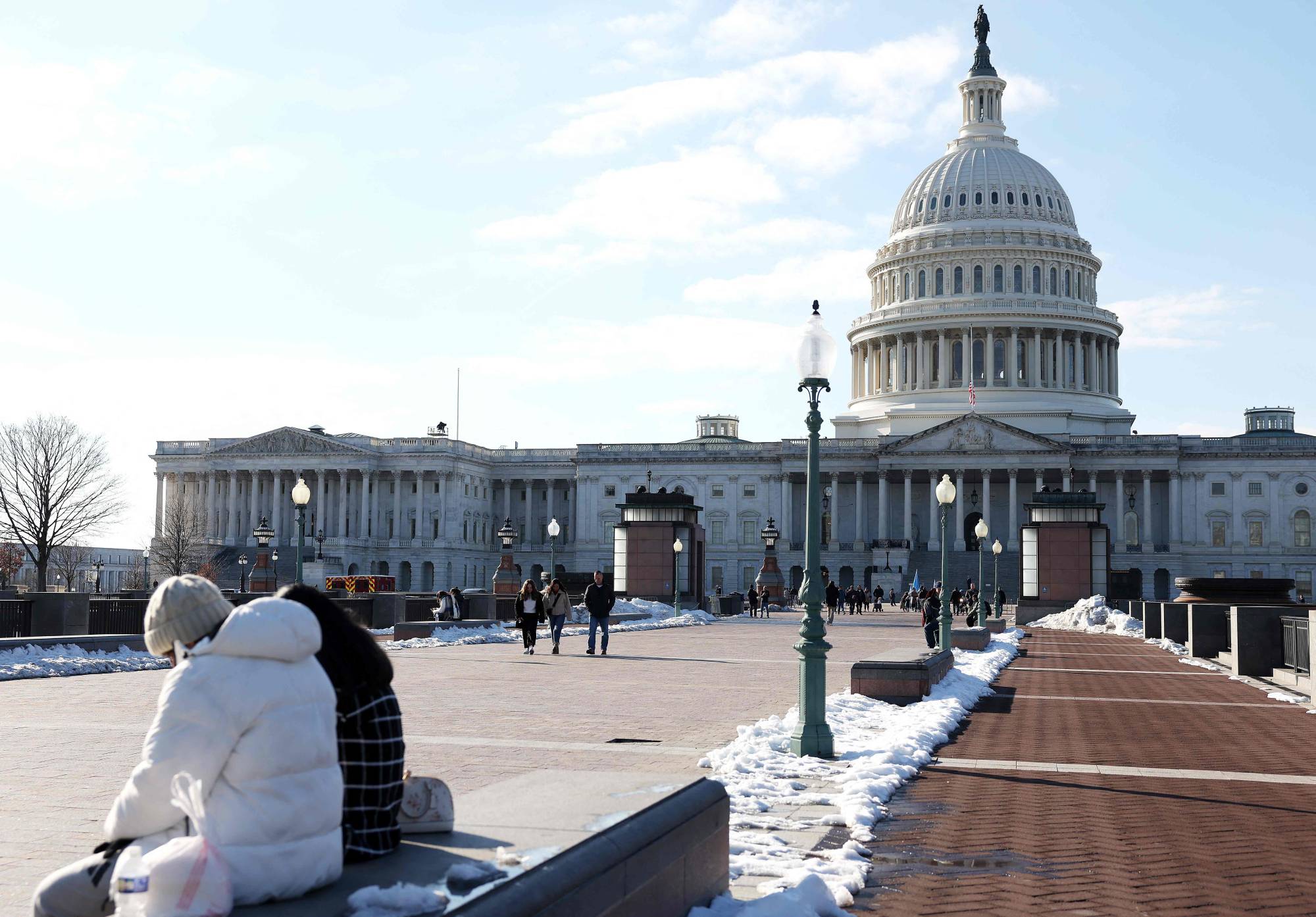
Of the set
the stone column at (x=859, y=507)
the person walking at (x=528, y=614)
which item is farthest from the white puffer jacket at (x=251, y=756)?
the stone column at (x=859, y=507)

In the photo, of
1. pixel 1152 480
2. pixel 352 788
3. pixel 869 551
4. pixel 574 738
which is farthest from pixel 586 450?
pixel 352 788

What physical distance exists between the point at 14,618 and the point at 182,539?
80311mm

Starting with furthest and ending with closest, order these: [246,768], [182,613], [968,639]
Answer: [968,639] < [182,613] < [246,768]

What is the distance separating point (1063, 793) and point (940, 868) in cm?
352

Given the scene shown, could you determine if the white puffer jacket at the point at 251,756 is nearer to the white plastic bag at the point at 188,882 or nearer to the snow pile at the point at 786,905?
the white plastic bag at the point at 188,882

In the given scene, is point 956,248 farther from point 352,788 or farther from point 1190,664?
point 352,788

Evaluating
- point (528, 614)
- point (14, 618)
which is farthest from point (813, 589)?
point (14, 618)

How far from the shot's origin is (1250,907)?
321 inches

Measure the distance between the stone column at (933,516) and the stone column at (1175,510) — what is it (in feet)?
61.6

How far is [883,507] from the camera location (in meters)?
117

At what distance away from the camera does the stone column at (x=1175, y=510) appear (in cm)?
11394

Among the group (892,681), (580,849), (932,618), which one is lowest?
(892,681)

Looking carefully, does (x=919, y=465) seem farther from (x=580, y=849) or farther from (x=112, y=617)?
(x=580, y=849)

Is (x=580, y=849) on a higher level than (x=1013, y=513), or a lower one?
lower
